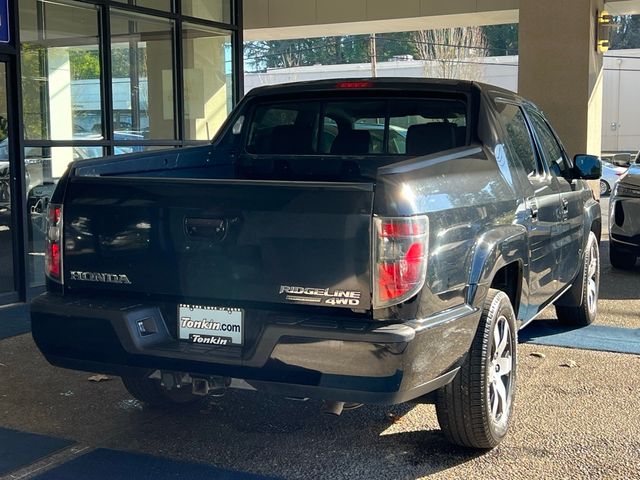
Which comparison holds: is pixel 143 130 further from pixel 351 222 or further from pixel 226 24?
pixel 351 222

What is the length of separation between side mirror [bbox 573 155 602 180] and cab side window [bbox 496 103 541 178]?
85 cm

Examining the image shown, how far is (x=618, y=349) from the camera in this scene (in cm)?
607

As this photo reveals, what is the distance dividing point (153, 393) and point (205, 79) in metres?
6.64

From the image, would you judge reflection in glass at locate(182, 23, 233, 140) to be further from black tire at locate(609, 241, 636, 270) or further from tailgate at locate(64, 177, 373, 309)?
tailgate at locate(64, 177, 373, 309)

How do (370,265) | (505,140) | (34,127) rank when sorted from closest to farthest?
(370,265) < (505,140) < (34,127)

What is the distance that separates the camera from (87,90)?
8695 millimetres

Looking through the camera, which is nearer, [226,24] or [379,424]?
[379,424]

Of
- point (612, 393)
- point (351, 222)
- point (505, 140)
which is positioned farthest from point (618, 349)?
point (351, 222)

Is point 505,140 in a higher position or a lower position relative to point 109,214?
higher

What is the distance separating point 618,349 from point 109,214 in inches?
160

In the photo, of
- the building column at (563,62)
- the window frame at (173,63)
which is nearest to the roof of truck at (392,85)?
the window frame at (173,63)

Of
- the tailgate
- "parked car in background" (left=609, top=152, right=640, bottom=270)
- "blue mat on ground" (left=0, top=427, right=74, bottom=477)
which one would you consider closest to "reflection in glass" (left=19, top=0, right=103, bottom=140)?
"blue mat on ground" (left=0, top=427, right=74, bottom=477)

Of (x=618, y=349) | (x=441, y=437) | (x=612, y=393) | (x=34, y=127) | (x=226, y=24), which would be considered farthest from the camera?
(x=226, y=24)

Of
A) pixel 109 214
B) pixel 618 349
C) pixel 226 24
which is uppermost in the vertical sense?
pixel 226 24
